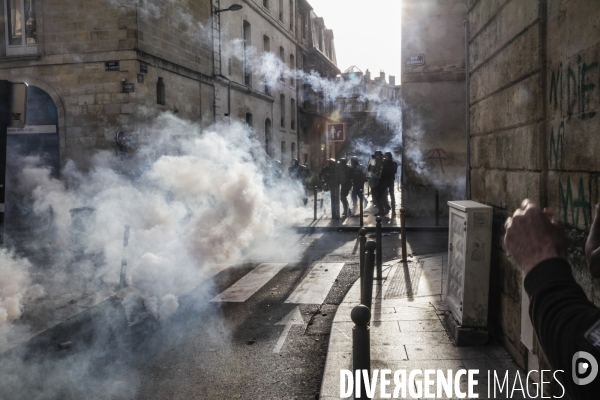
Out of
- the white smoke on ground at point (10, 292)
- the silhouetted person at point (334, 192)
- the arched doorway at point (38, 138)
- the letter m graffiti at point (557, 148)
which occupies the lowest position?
the white smoke on ground at point (10, 292)

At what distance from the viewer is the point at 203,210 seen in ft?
28.7

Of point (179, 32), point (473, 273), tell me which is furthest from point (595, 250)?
point (179, 32)

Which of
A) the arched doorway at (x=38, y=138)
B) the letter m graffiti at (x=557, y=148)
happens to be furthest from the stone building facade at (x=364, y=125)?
the letter m graffiti at (x=557, y=148)

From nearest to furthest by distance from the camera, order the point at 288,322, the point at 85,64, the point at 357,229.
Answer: the point at 288,322, the point at 357,229, the point at 85,64

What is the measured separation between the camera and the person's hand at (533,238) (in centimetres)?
133

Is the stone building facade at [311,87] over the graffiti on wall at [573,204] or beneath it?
over

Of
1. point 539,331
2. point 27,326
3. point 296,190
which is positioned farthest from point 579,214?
point 296,190

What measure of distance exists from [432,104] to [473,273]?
11.3 metres

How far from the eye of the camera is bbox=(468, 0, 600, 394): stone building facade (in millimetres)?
2980

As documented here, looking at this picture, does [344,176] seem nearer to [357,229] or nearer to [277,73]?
[357,229]

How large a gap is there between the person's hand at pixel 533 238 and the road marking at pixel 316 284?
5538mm

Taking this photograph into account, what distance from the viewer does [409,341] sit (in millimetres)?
4957

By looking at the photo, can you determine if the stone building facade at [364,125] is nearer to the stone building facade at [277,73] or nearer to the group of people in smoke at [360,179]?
the stone building facade at [277,73]

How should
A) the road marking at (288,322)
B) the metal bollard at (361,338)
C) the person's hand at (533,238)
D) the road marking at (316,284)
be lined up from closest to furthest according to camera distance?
the person's hand at (533,238) → the metal bollard at (361,338) → the road marking at (288,322) → the road marking at (316,284)
